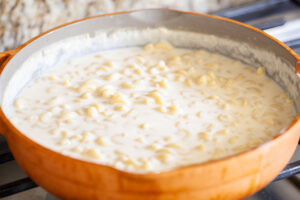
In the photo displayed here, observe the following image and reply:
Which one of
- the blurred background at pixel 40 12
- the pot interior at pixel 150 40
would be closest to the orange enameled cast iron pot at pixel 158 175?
the pot interior at pixel 150 40

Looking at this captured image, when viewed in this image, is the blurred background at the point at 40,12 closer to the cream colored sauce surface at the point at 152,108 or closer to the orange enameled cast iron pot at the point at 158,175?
the cream colored sauce surface at the point at 152,108

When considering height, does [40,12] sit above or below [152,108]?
above

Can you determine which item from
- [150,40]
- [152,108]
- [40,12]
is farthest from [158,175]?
[40,12]

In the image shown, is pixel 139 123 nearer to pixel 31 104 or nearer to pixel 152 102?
pixel 152 102

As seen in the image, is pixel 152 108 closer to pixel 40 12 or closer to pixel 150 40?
pixel 150 40

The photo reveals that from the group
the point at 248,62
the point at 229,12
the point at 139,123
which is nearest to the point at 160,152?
the point at 139,123

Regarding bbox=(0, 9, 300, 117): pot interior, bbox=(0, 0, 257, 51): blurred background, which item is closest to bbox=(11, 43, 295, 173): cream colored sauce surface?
bbox=(0, 9, 300, 117): pot interior
